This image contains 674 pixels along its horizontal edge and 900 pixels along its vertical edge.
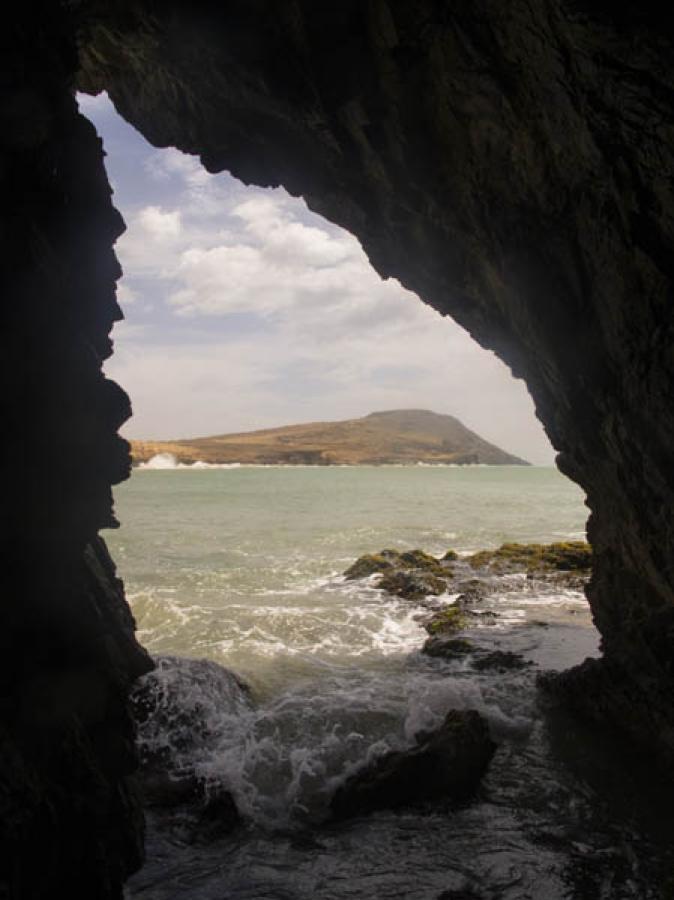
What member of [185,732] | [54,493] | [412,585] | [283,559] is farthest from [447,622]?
[283,559]

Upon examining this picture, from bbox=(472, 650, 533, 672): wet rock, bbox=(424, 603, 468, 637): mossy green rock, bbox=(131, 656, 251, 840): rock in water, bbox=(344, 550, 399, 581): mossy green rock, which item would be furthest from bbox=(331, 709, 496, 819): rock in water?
bbox=(344, 550, 399, 581): mossy green rock

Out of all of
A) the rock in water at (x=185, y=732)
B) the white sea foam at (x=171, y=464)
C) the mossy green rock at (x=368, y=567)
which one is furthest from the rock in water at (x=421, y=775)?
the white sea foam at (x=171, y=464)

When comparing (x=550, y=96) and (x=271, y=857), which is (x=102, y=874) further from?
(x=550, y=96)

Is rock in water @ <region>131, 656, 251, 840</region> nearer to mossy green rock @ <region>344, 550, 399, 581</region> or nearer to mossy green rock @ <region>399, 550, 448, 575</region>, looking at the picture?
mossy green rock @ <region>344, 550, 399, 581</region>

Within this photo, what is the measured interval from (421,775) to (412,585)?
1314 centimetres

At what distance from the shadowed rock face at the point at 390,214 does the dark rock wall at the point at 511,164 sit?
0.12ft

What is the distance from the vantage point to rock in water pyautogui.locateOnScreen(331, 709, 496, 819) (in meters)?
8.07

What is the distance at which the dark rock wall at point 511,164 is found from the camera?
570cm

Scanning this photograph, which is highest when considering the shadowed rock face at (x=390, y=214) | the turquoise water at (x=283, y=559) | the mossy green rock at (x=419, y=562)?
the shadowed rock face at (x=390, y=214)

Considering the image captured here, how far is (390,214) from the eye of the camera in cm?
1119

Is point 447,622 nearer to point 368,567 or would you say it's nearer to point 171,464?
point 368,567

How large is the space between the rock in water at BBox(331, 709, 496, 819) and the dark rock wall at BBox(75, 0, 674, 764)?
2.97 m

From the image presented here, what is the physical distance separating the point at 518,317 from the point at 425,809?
7.12 meters

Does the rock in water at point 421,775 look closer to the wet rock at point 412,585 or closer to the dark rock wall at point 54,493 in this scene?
the dark rock wall at point 54,493
